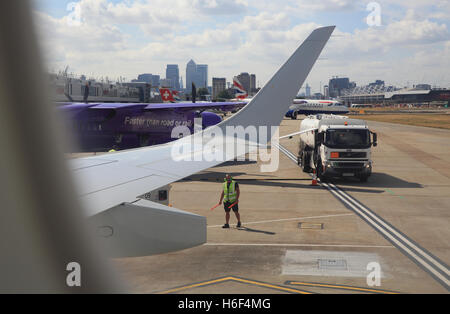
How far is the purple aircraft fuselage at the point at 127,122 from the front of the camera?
25594 mm

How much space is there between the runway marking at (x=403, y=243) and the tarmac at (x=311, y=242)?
23 mm

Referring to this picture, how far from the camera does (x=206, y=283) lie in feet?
29.6

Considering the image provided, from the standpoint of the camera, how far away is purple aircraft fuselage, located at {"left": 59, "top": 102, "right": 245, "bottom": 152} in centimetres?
2559

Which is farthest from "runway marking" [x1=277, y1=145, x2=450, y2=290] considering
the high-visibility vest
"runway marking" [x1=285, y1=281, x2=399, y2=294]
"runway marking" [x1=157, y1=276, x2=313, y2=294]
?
the high-visibility vest

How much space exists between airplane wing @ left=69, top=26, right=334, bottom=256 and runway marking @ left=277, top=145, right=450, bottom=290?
214 inches

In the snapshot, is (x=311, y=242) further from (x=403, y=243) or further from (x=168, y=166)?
(x=168, y=166)

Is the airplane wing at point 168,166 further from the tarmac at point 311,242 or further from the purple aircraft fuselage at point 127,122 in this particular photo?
the purple aircraft fuselage at point 127,122

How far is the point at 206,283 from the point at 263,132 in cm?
391

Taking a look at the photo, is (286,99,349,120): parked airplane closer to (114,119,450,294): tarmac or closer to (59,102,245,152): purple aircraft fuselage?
(59,102,245,152): purple aircraft fuselage

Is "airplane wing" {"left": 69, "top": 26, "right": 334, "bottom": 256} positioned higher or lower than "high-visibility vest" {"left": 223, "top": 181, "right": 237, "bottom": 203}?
higher

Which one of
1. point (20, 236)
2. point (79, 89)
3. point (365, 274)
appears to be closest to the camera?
point (20, 236)

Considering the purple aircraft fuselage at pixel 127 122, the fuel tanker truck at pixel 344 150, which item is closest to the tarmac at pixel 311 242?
the fuel tanker truck at pixel 344 150

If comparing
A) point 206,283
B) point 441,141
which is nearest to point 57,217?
point 206,283

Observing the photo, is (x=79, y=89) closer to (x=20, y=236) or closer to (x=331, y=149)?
(x=331, y=149)
